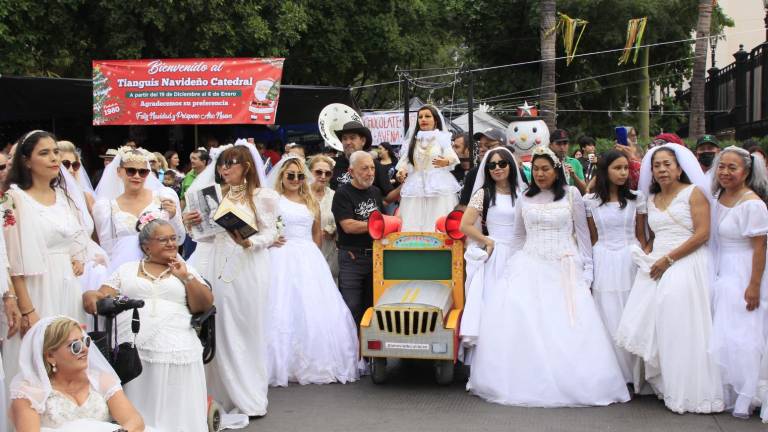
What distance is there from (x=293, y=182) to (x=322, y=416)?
2358mm

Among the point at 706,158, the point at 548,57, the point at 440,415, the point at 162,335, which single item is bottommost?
the point at 440,415

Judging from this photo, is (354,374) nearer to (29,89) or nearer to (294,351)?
(294,351)

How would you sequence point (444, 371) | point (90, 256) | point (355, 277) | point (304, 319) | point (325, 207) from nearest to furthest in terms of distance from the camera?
1. point (90, 256)
2. point (444, 371)
3. point (304, 319)
4. point (355, 277)
5. point (325, 207)

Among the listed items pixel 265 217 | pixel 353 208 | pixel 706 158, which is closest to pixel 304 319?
pixel 353 208

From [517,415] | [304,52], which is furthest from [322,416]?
[304,52]

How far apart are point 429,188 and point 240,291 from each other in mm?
2761

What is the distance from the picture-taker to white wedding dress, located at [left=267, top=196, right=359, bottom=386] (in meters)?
7.65

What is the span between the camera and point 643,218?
708cm

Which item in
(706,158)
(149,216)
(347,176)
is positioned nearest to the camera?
(149,216)

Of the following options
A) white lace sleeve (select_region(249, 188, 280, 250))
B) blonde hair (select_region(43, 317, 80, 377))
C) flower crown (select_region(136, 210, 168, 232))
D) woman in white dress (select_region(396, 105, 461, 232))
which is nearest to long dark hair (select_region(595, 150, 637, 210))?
woman in white dress (select_region(396, 105, 461, 232))

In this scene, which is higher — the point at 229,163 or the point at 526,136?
the point at 526,136

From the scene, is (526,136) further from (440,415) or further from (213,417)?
(213,417)

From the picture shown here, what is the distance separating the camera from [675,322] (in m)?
6.54

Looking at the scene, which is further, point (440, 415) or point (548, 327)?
point (548, 327)
